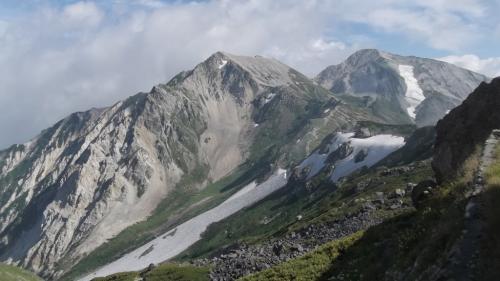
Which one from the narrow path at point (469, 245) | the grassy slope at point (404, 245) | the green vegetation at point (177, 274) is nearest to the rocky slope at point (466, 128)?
the grassy slope at point (404, 245)

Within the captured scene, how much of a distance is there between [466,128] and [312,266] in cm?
1527

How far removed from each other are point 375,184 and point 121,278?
300 ft

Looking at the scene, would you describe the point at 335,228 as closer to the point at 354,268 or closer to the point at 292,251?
the point at 292,251

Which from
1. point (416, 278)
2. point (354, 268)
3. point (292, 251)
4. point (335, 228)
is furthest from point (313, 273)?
point (335, 228)

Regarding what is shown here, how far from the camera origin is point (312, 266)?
141ft

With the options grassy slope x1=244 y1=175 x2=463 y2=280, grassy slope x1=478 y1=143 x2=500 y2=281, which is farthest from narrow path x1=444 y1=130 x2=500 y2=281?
grassy slope x1=244 y1=175 x2=463 y2=280

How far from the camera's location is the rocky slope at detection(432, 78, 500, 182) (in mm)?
37597

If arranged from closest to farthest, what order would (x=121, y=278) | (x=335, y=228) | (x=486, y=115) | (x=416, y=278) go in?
1. (x=416, y=278)
2. (x=486, y=115)
3. (x=335, y=228)
4. (x=121, y=278)

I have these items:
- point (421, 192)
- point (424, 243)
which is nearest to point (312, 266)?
point (421, 192)

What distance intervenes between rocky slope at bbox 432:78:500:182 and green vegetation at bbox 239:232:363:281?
8.52 meters

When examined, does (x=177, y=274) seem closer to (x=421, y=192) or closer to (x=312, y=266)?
(x=312, y=266)

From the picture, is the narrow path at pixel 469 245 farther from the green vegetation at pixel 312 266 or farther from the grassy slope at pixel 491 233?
the green vegetation at pixel 312 266

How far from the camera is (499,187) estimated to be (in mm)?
22672

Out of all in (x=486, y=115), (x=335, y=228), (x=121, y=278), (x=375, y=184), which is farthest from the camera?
(x=375, y=184)
